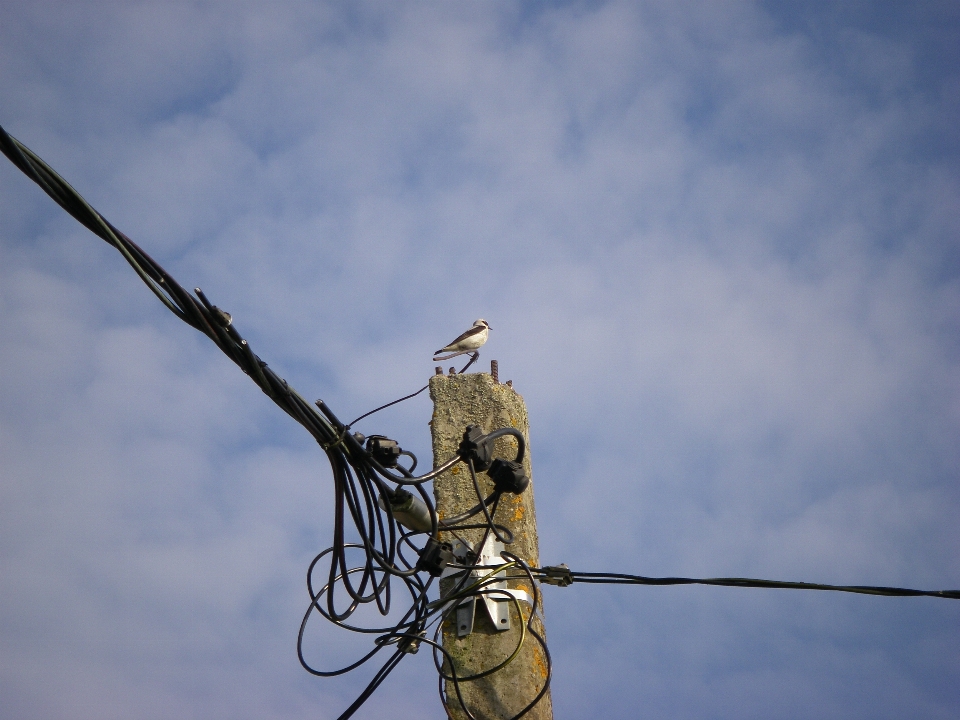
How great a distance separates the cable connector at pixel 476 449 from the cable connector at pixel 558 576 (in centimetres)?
58

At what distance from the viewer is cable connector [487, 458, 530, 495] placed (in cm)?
439

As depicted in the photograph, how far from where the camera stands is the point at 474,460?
4426 mm

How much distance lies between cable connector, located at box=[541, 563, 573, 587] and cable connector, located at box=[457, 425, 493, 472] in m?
0.58

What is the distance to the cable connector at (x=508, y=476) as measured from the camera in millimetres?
4395

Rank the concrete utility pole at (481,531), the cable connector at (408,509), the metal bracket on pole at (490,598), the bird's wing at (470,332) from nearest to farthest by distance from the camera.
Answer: the cable connector at (408,509) → the concrete utility pole at (481,531) → the metal bracket on pole at (490,598) → the bird's wing at (470,332)

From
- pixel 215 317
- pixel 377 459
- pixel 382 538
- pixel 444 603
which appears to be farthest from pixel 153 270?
pixel 444 603

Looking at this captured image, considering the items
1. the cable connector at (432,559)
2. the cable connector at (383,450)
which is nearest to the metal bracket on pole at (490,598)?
the cable connector at (432,559)

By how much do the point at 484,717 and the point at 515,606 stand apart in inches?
20.1

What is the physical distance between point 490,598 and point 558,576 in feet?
1.10

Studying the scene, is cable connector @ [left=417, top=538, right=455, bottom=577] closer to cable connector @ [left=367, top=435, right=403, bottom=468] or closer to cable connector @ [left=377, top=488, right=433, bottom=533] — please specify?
cable connector @ [left=377, top=488, right=433, bottom=533]

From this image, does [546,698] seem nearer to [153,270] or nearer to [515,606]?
[515,606]

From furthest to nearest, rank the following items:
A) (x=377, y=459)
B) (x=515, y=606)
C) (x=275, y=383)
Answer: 1. (x=515, y=606)
2. (x=377, y=459)
3. (x=275, y=383)

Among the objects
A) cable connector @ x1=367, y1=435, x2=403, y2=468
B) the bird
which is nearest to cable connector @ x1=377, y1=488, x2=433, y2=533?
cable connector @ x1=367, y1=435, x2=403, y2=468

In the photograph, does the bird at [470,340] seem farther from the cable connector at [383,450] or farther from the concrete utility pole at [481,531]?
the cable connector at [383,450]
